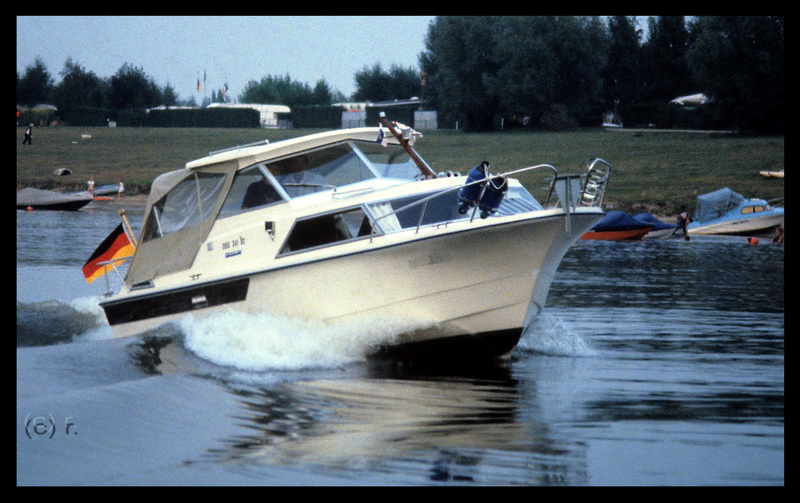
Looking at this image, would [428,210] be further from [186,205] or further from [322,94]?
[322,94]

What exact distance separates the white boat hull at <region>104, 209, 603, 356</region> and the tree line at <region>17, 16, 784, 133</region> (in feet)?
155

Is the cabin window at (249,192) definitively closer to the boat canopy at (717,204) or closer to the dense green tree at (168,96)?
the boat canopy at (717,204)

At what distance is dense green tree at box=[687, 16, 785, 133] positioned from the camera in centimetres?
5552

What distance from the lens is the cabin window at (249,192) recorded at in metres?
13.6

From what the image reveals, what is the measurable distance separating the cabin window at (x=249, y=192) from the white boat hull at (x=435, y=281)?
3.56 ft

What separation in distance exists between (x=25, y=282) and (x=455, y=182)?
12847 mm

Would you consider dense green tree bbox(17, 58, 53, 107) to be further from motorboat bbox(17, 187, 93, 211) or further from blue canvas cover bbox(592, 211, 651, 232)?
blue canvas cover bbox(592, 211, 651, 232)

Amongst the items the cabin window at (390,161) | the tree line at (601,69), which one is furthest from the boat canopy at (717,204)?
the cabin window at (390,161)

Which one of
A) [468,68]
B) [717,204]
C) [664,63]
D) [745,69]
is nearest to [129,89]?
[468,68]

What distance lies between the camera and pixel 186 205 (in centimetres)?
1442

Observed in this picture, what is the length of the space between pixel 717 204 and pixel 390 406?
1255 inches

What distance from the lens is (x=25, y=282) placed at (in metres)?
22.3

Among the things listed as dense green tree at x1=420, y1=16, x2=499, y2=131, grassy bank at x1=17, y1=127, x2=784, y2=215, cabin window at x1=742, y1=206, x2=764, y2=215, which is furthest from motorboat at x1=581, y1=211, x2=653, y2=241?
dense green tree at x1=420, y1=16, x2=499, y2=131

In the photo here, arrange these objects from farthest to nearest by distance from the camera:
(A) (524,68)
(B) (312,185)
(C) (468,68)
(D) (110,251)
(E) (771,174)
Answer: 1. (C) (468,68)
2. (A) (524,68)
3. (E) (771,174)
4. (D) (110,251)
5. (B) (312,185)
